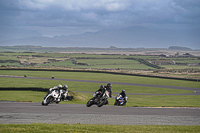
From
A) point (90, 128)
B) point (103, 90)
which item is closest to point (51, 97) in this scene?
point (103, 90)

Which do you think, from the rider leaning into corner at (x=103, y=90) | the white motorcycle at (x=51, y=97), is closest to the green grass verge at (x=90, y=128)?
the rider leaning into corner at (x=103, y=90)

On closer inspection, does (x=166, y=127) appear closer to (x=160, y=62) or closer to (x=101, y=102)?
(x=101, y=102)

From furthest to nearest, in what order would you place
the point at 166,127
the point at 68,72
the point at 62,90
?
the point at 68,72 → the point at 62,90 → the point at 166,127

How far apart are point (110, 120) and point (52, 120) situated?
3.17 metres

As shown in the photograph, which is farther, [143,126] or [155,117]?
[155,117]

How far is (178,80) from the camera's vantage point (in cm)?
7475

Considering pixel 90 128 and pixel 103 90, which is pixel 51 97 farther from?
pixel 90 128

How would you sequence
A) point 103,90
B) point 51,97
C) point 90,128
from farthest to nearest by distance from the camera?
point 51,97
point 103,90
point 90,128

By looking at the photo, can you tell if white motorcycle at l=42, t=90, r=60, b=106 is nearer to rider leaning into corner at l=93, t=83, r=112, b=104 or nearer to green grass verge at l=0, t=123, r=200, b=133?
rider leaning into corner at l=93, t=83, r=112, b=104

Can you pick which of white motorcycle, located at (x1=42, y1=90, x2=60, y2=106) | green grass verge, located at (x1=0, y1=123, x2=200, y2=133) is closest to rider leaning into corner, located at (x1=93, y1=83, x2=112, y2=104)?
white motorcycle, located at (x1=42, y1=90, x2=60, y2=106)

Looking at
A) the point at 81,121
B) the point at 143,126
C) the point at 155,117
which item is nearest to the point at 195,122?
the point at 155,117

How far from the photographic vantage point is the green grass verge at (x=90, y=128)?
41.9 feet

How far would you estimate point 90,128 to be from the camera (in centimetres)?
1347

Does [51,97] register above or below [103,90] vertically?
below
